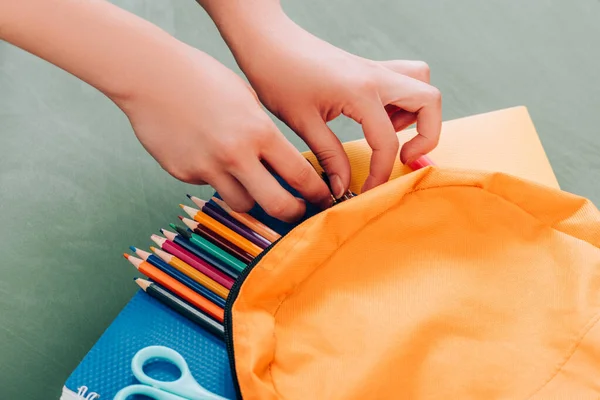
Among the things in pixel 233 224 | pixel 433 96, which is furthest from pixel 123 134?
pixel 433 96

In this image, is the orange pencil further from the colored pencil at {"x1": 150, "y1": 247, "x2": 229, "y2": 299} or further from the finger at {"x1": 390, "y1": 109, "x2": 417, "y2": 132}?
the finger at {"x1": 390, "y1": 109, "x2": 417, "y2": 132}

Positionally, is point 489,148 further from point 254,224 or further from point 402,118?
point 254,224

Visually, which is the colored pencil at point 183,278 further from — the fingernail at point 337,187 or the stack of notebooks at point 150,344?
the fingernail at point 337,187

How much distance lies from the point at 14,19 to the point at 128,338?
236mm

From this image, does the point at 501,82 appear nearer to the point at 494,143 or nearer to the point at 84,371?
the point at 494,143

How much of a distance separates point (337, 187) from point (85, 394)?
24cm

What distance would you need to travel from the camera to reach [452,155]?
55 centimetres

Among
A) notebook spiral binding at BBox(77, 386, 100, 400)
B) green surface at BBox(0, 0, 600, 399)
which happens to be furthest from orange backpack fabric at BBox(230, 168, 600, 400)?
green surface at BBox(0, 0, 600, 399)

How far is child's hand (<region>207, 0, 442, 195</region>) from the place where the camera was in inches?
17.6

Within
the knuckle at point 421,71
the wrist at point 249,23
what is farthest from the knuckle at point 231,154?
the knuckle at point 421,71

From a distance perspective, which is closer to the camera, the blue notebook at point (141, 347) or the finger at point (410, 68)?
the blue notebook at point (141, 347)

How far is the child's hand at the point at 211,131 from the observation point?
0.39m

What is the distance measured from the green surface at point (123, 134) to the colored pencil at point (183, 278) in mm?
153

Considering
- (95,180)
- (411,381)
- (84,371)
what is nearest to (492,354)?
(411,381)
